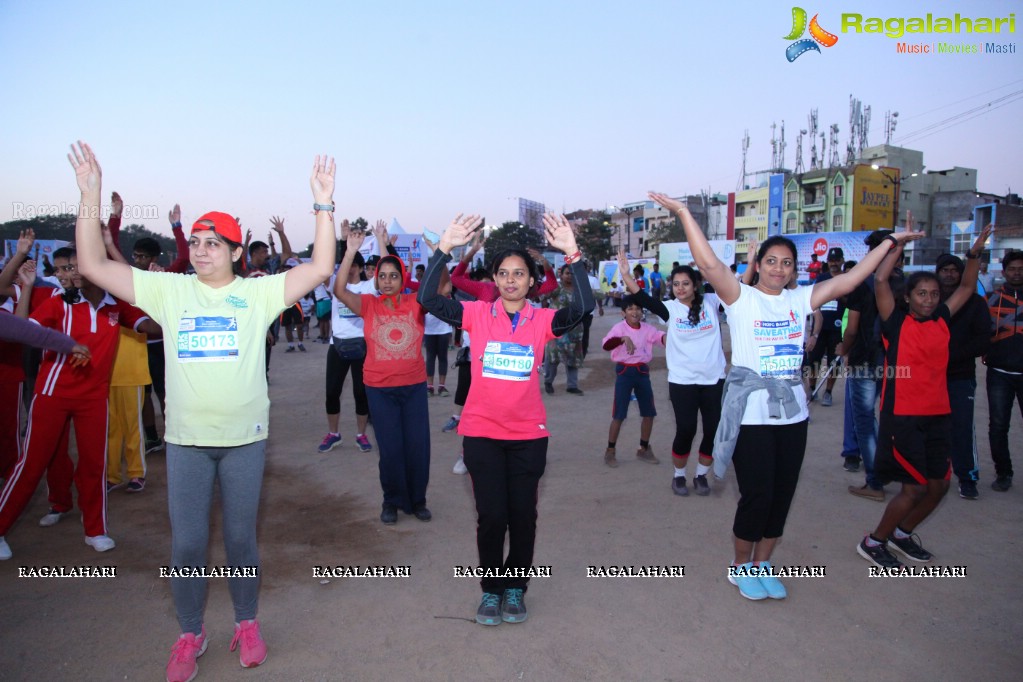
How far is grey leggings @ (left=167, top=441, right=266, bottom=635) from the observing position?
Result: 3123 mm

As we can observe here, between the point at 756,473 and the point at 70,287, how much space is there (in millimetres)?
4819

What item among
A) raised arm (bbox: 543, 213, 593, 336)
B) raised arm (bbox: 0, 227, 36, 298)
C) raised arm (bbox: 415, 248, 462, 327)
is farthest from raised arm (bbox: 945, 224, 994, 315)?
raised arm (bbox: 0, 227, 36, 298)

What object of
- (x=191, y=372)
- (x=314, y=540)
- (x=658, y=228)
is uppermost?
(x=658, y=228)

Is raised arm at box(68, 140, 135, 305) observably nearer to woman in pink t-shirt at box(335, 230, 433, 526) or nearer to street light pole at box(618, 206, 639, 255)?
woman in pink t-shirt at box(335, 230, 433, 526)

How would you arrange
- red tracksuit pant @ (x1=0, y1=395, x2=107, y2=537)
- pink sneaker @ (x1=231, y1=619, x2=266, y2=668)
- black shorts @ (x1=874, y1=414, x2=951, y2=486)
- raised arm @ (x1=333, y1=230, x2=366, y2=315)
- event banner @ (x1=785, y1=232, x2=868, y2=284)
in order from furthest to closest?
1. event banner @ (x1=785, y1=232, x2=868, y2=284)
2. raised arm @ (x1=333, y1=230, x2=366, y2=315)
3. red tracksuit pant @ (x1=0, y1=395, x2=107, y2=537)
4. black shorts @ (x1=874, y1=414, x2=951, y2=486)
5. pink sneaker @ (x1=231, y1=619, x2=266, y2=668)

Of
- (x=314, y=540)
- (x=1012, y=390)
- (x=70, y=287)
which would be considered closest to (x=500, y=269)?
(x=314, y=540)

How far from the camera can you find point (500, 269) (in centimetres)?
Answer: 370

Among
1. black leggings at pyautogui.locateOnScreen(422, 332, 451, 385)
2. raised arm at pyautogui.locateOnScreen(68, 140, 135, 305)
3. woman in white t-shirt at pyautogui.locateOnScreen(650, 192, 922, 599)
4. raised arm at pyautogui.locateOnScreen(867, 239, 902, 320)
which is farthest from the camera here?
black leggings at pyautogui.locateOnScreen(422, 332, 451, 385)

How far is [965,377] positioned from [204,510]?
597 cm

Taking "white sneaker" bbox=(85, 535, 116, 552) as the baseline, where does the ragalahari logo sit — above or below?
above

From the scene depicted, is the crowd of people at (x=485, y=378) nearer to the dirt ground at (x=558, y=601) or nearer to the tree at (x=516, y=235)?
the dirt ground at (x=558, y=601)

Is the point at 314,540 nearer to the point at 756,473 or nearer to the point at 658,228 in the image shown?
the point at 756,473

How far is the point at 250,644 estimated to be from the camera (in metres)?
3.27

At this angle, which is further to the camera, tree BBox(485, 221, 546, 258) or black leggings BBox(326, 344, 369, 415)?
tree BBox(485, 221, 546, 258)
